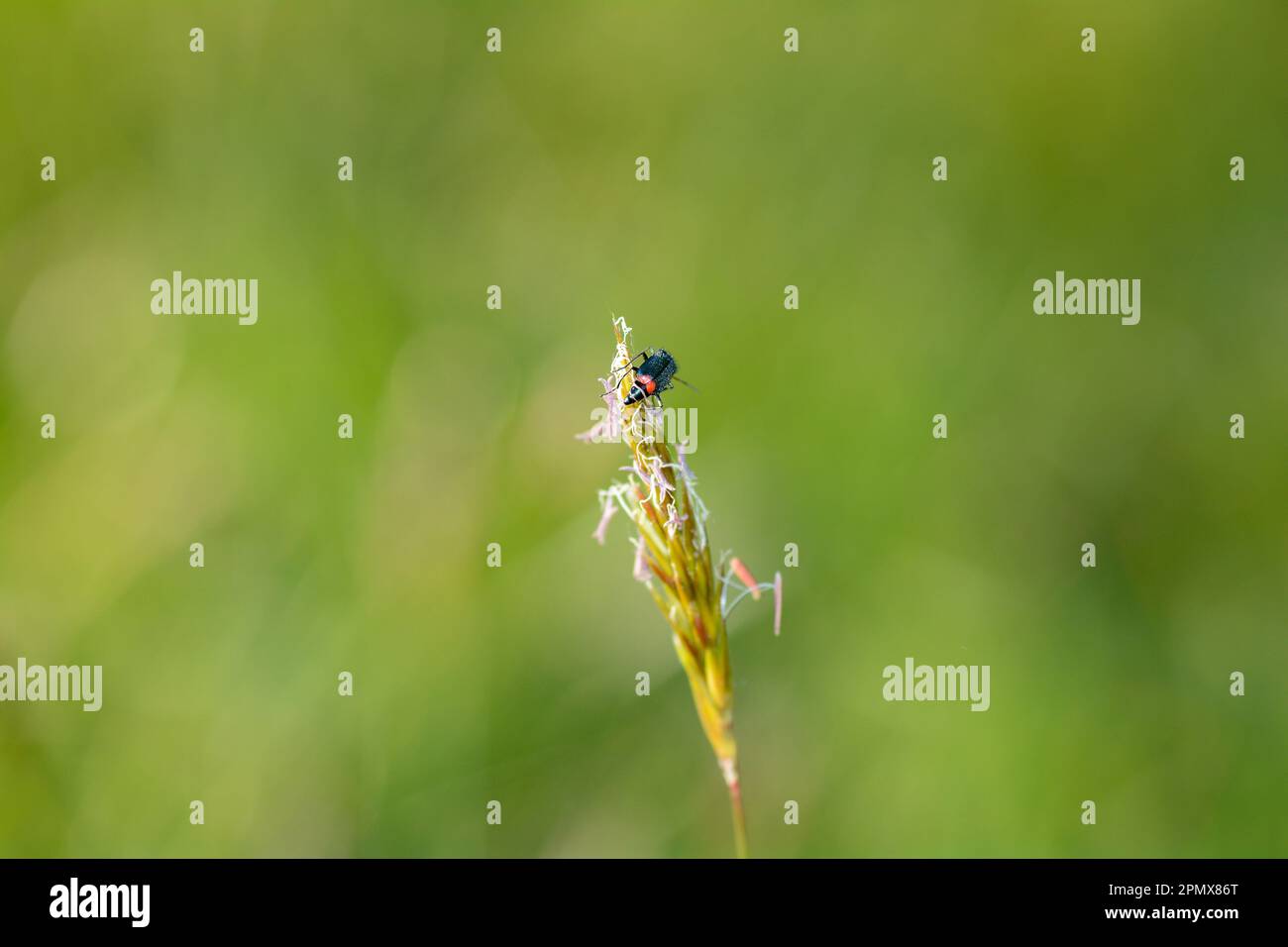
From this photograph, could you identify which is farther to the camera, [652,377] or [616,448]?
[616,448]

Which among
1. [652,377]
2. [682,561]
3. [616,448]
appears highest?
[616,448]

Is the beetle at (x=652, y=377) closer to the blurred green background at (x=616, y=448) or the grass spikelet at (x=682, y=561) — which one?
the grass spikelet at (x=682, y=561)

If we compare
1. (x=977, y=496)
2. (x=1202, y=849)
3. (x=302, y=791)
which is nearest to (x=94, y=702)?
(x=302, y=791)

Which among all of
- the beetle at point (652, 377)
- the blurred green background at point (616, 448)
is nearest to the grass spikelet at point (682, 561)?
the beetle at point (652, 377)

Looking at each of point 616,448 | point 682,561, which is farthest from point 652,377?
point 616,448

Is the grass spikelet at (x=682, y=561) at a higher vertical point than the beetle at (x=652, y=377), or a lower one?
lower

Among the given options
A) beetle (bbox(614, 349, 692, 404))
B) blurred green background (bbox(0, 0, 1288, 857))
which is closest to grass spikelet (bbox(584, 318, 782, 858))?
beetle (bbox(614, 349, 692, 404))

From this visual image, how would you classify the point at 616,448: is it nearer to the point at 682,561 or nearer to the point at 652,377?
the point at 652,377
